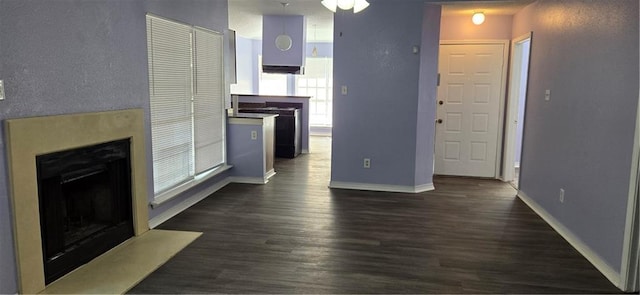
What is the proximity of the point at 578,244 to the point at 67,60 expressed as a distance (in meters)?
4.03

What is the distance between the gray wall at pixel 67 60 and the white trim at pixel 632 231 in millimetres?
3622

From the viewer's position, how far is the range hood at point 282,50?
8.05m

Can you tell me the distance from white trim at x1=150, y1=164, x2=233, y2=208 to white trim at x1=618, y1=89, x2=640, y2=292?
11.9 feet

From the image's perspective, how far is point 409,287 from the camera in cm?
285

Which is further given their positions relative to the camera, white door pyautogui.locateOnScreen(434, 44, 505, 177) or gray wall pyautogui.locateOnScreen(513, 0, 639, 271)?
white door pyautogui.locateOnScreen(434, 44, 505, 177)

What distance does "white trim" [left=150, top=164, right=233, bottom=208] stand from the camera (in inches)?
157

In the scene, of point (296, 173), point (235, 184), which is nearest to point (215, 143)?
point (235, 184)

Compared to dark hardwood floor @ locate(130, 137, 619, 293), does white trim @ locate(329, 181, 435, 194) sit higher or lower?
higher

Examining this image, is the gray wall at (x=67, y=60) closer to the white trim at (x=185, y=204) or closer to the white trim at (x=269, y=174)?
the white trim at (x=185, y=204)

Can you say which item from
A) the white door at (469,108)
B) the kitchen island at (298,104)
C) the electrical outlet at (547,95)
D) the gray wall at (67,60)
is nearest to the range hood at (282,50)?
the kitchen island at (298,104)

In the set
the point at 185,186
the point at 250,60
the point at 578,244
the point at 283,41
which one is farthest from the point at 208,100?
the point at 250,60

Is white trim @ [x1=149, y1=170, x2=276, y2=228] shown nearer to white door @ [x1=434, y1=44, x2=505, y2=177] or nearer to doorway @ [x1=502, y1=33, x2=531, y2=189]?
white door @ [x1=434, y1=44, x2=505, y2=177]

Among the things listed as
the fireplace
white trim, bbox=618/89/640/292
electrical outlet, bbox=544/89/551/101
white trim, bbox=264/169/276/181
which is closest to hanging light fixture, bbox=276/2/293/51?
white trim, bbox=264/169/276/181

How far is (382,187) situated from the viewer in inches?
217
